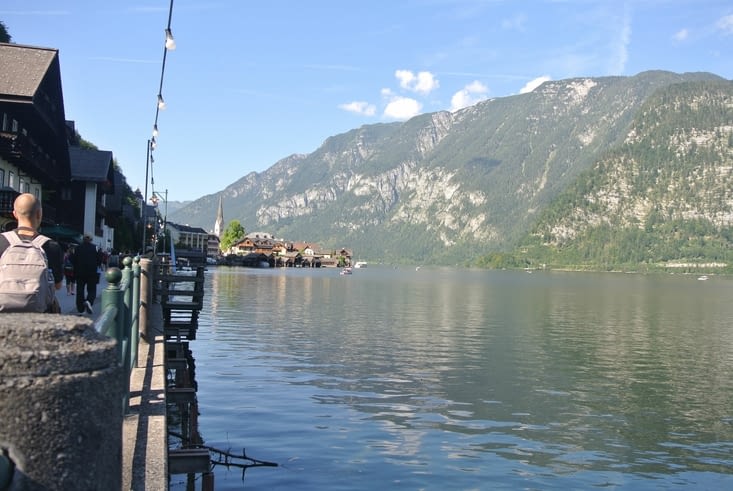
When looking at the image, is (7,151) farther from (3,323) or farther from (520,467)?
(3,323)

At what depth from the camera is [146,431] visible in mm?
8289

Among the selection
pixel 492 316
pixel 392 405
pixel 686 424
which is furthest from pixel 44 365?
pixel 492 316

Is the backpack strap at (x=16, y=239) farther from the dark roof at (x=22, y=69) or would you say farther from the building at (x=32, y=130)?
the dark roof at (x=22, y=69)

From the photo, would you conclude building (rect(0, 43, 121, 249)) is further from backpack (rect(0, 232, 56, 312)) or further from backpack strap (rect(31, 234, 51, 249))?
backpack (rect(0, 232, 56, 312))

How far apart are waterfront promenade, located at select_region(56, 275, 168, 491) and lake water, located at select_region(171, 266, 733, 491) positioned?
4.56 metres

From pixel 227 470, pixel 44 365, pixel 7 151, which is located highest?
pixel 7 151

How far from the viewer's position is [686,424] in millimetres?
22203

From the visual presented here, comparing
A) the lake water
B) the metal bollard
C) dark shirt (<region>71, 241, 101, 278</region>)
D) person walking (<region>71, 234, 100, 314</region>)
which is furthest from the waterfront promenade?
dark shirt (<region>71, 241, 101, 278</region>)

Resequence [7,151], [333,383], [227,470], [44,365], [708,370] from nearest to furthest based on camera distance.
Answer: [44,365] < [227,470] < [333,383] < [708,370] < [7,151]

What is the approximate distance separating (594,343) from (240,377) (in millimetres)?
22564

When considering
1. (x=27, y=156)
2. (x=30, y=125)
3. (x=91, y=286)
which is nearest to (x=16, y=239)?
(x=91, y=286)

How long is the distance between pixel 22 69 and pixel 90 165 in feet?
112

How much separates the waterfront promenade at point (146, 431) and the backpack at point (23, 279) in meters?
1.02

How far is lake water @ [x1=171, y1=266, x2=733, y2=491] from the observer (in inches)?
660
